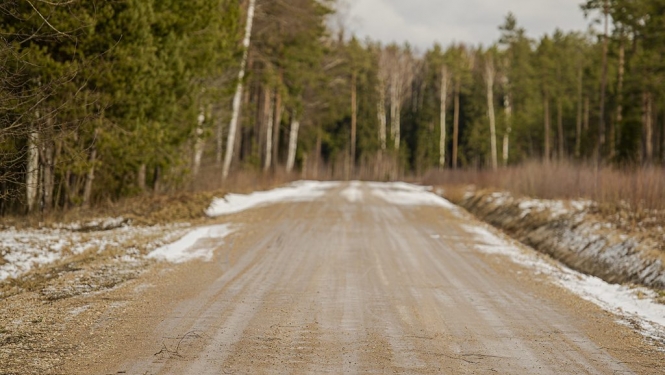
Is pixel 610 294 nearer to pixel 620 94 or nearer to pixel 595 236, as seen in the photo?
pixel 595 236

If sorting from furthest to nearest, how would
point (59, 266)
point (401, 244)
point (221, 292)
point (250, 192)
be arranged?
1. point (250, 192)
2. point (401, 244)
3. point (59, 266)
4. point (221, 292)

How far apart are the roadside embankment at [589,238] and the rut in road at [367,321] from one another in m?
1.63

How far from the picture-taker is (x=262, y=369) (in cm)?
412

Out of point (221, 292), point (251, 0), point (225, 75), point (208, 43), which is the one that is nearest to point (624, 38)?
point (251, 0)

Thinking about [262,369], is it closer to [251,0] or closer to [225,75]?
[225,75]

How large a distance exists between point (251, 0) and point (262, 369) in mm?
20431

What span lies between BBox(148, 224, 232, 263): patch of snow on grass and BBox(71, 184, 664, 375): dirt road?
37cm

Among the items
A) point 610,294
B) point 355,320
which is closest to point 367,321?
point 355,320

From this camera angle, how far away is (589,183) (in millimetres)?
13375

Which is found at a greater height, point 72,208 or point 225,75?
point 225,75

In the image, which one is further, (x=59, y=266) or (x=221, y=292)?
(x=59, y=266)

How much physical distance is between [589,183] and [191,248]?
9.24m

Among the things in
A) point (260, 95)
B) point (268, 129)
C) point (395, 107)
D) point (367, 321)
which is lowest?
point (367, 321)

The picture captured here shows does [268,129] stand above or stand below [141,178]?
above
